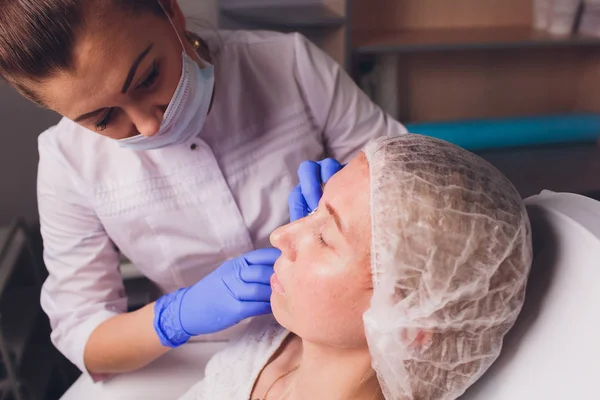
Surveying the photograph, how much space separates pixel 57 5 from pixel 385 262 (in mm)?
622

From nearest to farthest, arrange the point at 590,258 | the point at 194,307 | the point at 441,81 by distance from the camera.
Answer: the point at 590,258, the point at 194,307, the point at 441,81

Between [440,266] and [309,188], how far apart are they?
0.36 meters

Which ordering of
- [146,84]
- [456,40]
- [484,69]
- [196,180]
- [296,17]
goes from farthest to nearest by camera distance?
1. [484,69]
2. [456,40]
3. [296,17]
4. [196,180]
5. [146,84]

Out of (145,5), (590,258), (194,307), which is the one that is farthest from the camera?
(194,307)

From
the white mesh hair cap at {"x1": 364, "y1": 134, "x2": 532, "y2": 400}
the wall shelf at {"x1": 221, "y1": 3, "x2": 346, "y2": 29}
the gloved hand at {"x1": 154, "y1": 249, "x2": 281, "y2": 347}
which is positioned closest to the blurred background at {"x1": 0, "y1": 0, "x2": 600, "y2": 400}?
the wall shelf at {"x1": 221, "y1": 3, "x2": 346, "y2": 29}

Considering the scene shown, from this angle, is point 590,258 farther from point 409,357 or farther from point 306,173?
point 306,173

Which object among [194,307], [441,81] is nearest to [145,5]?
[194,307]

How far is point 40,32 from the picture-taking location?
750 mm

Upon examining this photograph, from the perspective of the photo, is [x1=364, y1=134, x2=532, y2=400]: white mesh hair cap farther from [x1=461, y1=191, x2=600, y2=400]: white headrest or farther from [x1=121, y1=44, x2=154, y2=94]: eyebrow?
[x1=121, y1=44, x2=154, y2=94]: eyebrow

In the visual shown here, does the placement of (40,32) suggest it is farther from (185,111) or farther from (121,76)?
(185,111)

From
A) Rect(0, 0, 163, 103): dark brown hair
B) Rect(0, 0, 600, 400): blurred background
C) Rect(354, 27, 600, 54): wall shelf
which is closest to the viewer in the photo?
Rect(0, 0, 163, 103): dark brown hair

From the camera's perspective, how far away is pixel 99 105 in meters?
0.84

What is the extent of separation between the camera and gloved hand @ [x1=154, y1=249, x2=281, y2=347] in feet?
3.01

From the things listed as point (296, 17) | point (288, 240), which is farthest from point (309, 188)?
point (296, 17)
